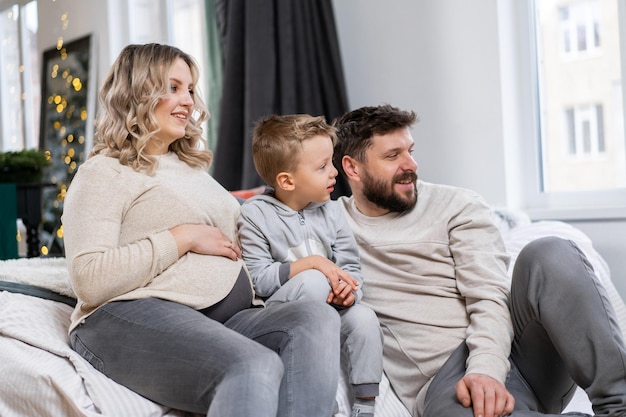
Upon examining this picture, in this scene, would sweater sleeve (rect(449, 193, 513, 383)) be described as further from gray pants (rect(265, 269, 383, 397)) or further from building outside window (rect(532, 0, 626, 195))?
building outside window (rect(532, 0, 626, 195))

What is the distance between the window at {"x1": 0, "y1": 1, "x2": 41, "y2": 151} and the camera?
5.79 m

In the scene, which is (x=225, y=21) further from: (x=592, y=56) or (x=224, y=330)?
(x=224, y=330)

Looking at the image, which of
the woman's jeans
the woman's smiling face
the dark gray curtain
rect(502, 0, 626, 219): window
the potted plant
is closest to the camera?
the woman's jeans

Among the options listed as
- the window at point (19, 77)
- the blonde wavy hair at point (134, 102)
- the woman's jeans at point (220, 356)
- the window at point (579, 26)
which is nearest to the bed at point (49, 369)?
the woman's jeans at point (220, 356)

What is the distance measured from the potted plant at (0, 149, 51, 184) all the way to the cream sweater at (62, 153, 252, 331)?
7.71ft

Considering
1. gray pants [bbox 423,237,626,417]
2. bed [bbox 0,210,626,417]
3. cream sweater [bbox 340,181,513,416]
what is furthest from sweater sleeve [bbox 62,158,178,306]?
gray pants [bbox 423,237,626,417]

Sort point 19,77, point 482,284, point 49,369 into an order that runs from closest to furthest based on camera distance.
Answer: point 49,369 → point 482,284 → point 19,77

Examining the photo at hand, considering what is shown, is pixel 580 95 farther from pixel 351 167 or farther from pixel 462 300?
pixel 462 300

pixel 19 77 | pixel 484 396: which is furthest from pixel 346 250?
pixel 19 77

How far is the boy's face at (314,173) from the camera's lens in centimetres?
168

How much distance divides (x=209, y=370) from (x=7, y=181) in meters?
2.81

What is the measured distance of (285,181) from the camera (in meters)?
1.71

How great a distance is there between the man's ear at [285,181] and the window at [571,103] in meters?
1.42

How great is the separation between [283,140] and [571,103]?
1.61 m
